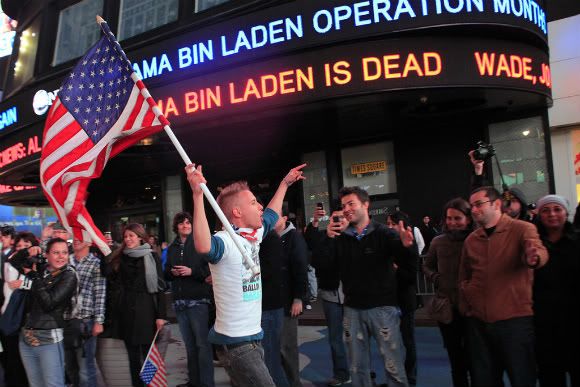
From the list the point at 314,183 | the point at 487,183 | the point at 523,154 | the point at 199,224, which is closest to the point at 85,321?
the point at 199,224

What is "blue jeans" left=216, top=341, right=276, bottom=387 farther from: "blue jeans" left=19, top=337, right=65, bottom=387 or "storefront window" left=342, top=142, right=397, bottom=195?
"storefront window" left=342, top=142, right=397, bottom=195

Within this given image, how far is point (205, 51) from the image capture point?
1066 cm

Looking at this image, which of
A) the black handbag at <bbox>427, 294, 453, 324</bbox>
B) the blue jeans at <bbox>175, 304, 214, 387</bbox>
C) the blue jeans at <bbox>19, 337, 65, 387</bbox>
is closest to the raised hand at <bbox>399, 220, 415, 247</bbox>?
the black handbag at <bbox>427, 294, 453, 324</bbox>

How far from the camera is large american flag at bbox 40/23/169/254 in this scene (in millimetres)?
4309

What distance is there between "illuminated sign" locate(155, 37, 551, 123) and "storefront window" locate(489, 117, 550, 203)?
1.28 m

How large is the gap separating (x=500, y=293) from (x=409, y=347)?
2022mm

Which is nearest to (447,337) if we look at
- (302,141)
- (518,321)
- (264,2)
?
(518,321)

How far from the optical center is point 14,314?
17.3 feet

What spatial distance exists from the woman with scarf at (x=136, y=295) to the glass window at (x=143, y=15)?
26.7ft

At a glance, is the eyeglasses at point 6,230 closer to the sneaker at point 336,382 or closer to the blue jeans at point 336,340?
the blue jeans at point 336,340

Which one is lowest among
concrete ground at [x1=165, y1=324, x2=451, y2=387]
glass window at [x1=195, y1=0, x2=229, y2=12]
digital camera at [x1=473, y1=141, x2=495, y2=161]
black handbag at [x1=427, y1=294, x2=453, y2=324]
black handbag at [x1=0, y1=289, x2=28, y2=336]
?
concrete ground at [x1=165, y1=324, x2=451, y2=387]

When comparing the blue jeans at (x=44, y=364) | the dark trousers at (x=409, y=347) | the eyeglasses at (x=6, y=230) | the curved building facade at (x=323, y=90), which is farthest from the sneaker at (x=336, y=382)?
the curved building facade at (x=323, y=90)

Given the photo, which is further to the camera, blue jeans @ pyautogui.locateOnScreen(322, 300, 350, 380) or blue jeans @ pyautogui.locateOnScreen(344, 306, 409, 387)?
blue jeans @ pyautogui.locateOnScreen(322, 300, 350, 380)

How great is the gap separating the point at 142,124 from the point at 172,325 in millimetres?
8026
